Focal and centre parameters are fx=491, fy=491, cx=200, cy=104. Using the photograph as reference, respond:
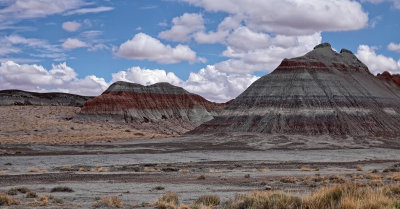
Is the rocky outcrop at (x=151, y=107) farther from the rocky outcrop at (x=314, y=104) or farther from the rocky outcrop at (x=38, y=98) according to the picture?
the rocky outcrop at (x=314, y=104)

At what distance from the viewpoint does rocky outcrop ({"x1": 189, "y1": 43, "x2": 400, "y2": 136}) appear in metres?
82.3

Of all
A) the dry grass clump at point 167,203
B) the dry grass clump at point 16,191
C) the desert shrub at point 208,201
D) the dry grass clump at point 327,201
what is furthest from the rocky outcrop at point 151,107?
the dry grass clump at point 327,201

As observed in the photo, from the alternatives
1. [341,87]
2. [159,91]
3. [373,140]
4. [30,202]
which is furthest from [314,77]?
[30,202]

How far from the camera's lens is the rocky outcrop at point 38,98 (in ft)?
425

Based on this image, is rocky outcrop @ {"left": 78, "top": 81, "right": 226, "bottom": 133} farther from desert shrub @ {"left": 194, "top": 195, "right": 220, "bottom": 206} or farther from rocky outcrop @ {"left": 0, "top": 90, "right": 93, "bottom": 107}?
desert shrub @ {"left": 194, "top": 195, "right": 220, "bottom": 206}

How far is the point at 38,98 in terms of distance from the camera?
454 ft

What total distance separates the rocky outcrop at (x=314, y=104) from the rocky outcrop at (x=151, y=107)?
3314 cm

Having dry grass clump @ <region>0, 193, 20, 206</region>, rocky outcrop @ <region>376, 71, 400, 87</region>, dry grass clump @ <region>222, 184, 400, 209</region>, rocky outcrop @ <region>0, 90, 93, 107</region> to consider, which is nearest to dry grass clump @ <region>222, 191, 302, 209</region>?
dry grass clump @ <region>222, 184, 400, 209</region>

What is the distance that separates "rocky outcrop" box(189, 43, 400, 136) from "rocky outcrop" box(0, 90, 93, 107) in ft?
204

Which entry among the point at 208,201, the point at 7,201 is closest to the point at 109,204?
the point at 208,201

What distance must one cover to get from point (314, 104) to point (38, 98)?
83.7 meters

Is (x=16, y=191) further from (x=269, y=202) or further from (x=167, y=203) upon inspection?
(x=269, y=202)

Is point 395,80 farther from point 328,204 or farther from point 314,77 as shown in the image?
point 328,204

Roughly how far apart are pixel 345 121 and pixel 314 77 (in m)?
14.5
